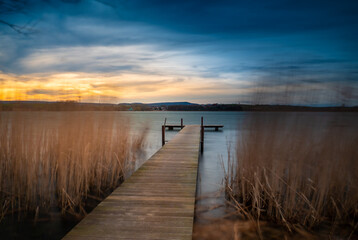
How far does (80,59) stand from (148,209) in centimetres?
1000

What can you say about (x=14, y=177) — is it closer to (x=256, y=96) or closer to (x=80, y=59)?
(x=256, y=96)

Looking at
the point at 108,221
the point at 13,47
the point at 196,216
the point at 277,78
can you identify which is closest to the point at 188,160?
the point at 196,216

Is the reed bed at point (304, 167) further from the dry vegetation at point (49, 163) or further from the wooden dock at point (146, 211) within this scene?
the dry vegetation at point (49, 163)

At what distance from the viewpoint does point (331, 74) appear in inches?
120

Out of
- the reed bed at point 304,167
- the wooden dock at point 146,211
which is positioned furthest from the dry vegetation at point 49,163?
the reed bed at point 304,167

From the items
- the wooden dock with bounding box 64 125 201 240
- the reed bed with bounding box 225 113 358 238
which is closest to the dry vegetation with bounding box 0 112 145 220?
the wooden dock with bounding box 64 125 201 240

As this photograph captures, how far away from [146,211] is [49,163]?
2.30 m

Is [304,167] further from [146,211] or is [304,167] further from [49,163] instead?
[49,163]

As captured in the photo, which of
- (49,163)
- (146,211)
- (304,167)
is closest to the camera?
(146,211)

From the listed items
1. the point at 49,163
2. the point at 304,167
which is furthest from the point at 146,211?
the point at 304,167

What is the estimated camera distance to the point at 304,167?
3184mm

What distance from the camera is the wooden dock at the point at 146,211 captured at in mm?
1943

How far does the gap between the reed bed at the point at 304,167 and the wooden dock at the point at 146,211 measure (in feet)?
3.04

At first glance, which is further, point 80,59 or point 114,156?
point 80,59
